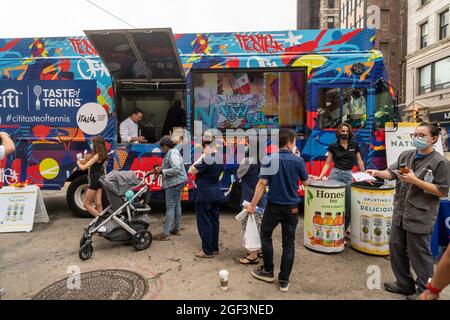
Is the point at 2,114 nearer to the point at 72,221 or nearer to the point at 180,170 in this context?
the point at 72,221

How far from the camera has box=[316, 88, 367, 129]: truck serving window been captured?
606 centimetres

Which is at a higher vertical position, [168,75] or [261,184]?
[168,75]

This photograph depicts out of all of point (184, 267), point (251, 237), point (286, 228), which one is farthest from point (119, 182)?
point (286, 228)

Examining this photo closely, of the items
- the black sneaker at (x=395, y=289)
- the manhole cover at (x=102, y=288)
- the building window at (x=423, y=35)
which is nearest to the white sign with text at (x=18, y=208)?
the manhole cover at (x=102, y=288)

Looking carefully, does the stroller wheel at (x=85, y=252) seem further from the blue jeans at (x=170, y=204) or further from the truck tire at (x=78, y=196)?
the truck tire at (x=78, y=196)

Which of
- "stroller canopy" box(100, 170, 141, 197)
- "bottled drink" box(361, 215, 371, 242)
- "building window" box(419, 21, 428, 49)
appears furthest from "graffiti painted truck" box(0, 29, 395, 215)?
"building window" box(419, 21, 428, 49)

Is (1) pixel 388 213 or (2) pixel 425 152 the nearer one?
(2) pixel 425 152

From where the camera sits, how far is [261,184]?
12.1 feet

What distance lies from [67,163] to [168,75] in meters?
2.77

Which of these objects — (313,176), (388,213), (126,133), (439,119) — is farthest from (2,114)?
(439,119)

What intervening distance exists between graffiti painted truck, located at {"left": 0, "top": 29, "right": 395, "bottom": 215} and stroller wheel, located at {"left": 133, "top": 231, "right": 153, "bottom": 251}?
171 centimetres

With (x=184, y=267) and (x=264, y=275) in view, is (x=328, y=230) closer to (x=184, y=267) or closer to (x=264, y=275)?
(x=264, y=275)

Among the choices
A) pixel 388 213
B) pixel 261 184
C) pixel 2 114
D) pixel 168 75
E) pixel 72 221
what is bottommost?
pixel 72 221

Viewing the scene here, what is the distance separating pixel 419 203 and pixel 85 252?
169 inches
